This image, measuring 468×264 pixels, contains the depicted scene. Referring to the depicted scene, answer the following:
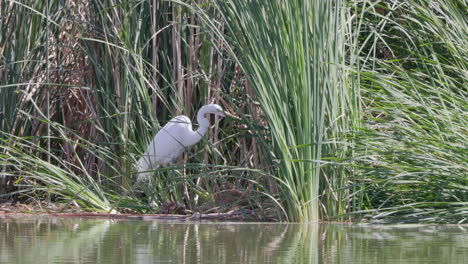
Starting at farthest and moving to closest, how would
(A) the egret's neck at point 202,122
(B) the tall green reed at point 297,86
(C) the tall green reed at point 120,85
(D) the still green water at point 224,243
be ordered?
1. (A) the egret's neck at point 202,122
2. (C) the tall green reed at point 120,85
3. (B) the tall green reed at point 297,86
4. (D) the still green water at point 224,243

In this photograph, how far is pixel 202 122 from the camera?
13.9ft

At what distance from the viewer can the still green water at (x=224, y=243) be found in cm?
201

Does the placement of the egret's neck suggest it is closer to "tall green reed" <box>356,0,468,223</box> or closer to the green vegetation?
the green vegetation

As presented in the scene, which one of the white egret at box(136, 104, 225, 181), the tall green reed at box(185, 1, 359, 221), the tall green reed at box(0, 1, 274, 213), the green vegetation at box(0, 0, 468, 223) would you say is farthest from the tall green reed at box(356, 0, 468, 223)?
the white egret at box(136, 104, 225, 181)

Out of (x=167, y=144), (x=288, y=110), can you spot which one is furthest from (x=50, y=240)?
(x=167, y=144)

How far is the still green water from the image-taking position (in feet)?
6.61

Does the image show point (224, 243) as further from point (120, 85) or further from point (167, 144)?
point (167, 144)

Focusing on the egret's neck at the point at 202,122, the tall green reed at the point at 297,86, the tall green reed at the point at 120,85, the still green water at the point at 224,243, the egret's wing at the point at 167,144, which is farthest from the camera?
the egret's neck at the point at 202,122

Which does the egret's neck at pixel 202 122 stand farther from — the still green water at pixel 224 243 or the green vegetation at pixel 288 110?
the still green water at pixel 224 243

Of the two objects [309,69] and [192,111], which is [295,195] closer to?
[309,69]

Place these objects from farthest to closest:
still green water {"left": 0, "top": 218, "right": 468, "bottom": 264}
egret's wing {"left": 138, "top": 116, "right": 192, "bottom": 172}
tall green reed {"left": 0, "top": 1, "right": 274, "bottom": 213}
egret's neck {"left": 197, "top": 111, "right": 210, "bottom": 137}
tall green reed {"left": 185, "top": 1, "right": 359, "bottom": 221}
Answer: egret's neck {"left": 197, "top": 111, "right": 210, "bottom": 137}, egret's wing {"left": 138, "top": 116, "right": 192, "bottom": 172}, tall green reed {"left": 0, "top": 1, "right": 274, "bottom": 213}, tall green reed {"left": 185, "top": 1, "right": 359, "bottom": 221}, still green water {"left": 0, "top": 218, "right": 468, "bottom": 264}

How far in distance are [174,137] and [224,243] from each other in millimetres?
1815

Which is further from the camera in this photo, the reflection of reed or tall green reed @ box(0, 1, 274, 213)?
tall green reed @ box(0, 1, 274, 213)

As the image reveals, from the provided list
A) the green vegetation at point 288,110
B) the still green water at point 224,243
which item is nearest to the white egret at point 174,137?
the green vegetation at point 288,110
